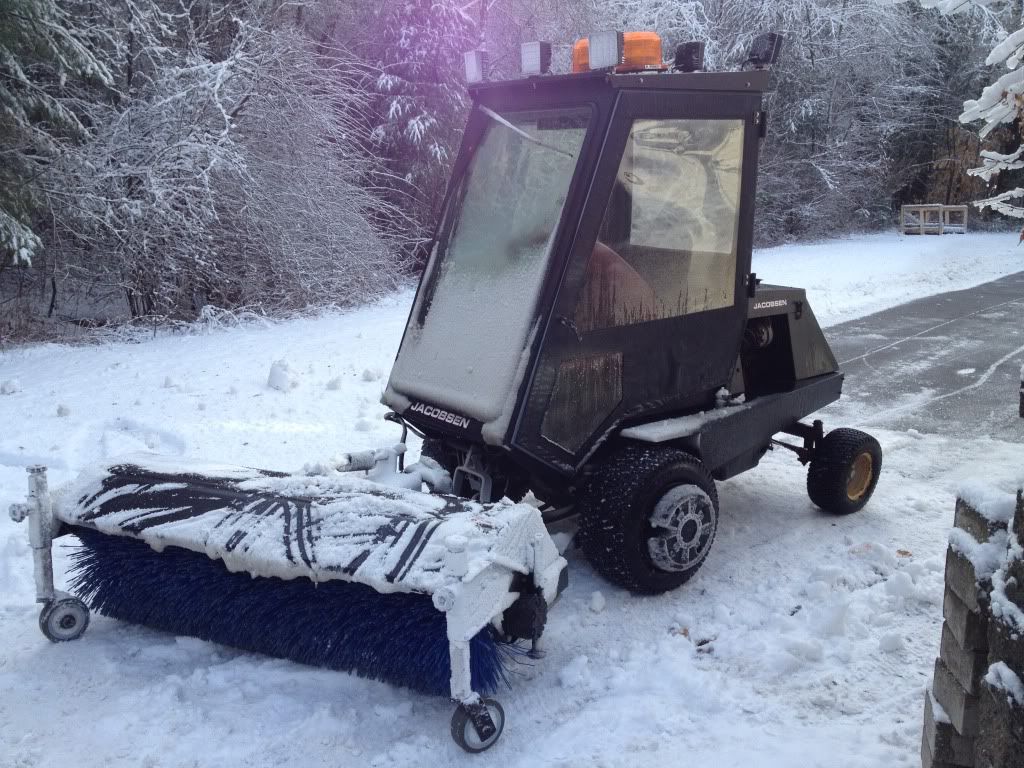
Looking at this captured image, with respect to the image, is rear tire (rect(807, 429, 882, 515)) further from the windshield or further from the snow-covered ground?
the windshield

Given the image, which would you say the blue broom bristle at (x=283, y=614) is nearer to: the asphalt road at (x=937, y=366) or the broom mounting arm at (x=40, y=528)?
the broom mounting arm at (x=40, y=528)

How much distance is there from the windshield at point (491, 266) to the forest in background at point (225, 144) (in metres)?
3.55

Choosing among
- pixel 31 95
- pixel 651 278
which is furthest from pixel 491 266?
pixel 31 95

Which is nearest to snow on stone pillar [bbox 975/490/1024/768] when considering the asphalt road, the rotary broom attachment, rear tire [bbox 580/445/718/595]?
the rotary broom attachment

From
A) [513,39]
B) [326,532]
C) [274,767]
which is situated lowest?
[274,767]

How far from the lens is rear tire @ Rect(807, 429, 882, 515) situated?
4.59m

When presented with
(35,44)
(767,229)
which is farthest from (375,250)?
(767,229)

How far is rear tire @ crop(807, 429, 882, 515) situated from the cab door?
0.86 metres

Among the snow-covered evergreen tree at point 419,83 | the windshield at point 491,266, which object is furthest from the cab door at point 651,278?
the snow-covered evergreen tree at point 419,83

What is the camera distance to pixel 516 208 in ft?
12.3

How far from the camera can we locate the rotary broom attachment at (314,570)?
9.12ft

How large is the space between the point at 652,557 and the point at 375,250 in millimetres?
9666

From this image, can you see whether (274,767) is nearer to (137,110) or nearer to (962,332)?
(137,110)

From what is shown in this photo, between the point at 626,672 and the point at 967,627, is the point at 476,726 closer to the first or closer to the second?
the point at 626,672
